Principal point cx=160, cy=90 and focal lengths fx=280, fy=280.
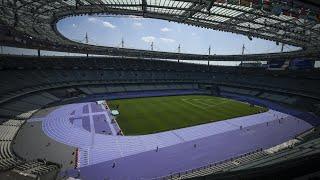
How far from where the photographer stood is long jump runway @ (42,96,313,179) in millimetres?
26202

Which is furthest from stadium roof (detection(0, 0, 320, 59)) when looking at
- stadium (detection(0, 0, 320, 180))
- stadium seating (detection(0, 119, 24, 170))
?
stadium seating (detection(0, 119, 24, 170))

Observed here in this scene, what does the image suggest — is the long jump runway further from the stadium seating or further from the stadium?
A: the stadium seating

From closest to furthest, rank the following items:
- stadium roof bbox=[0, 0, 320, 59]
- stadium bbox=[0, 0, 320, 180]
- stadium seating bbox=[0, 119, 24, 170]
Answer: stadium seating bbox=[0, 119, 24, 170], stadium bbox=[0, 0, 320, 180], stadium roof bbox=[0, 0, 320, 59]

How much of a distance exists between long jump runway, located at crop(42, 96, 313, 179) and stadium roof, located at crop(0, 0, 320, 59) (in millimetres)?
14433

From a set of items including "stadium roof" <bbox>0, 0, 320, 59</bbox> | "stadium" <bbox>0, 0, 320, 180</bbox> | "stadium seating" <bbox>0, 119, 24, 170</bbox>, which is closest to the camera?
"stadium seating" <bbox>0, 119, 24, 170</bbox>

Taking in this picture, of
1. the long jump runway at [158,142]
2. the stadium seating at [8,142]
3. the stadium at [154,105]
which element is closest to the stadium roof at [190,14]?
the stadium at [154,105]

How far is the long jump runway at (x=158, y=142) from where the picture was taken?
2620cm

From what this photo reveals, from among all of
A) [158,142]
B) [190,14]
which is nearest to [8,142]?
[158,142]

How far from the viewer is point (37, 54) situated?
64.3 m

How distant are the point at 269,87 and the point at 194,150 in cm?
4712

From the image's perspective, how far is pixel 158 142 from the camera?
108 feet

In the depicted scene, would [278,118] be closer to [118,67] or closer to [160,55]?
[160,55]

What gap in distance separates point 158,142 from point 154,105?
23.0m

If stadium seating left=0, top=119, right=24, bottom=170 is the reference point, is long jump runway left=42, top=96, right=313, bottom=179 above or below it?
below
